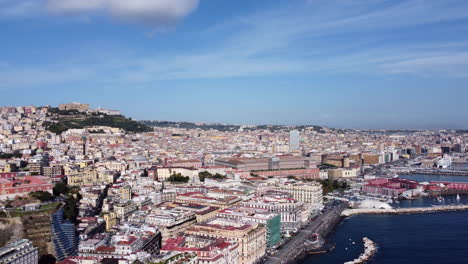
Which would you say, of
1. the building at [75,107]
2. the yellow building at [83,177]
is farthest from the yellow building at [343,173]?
the building at [75,107]

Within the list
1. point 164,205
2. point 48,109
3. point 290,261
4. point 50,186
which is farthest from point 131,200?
point 48,109

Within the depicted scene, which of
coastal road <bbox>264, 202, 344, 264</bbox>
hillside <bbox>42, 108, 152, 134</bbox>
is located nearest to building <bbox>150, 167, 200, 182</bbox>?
coastal road <bbox>264, 202, 344, 264</bbox>

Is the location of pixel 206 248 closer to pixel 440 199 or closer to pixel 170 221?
pixel 170 221

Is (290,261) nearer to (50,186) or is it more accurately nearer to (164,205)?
(164,205)

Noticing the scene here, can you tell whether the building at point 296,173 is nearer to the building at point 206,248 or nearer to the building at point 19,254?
the building at point 206,248

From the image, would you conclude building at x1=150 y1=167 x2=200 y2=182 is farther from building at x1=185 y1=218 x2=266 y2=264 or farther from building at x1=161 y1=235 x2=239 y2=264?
building at x1=161 y1=235 x2=239 y2=264

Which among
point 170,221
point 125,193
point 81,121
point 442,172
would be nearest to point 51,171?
point 125,193
